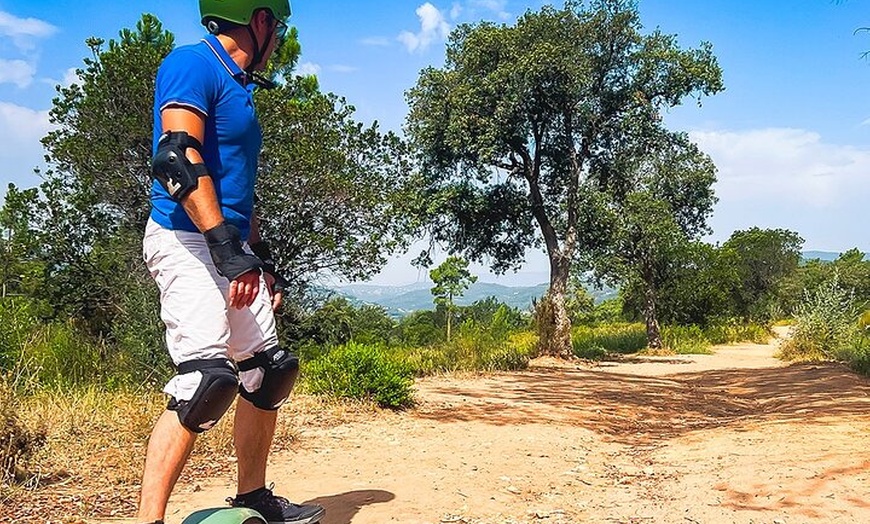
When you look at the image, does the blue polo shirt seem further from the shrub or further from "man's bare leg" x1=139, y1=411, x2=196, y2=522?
the shrub

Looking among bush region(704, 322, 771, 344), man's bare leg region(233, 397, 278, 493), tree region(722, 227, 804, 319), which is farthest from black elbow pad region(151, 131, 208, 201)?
tree region(722, 227, 804, 319)

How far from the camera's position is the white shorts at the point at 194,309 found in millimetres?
2379

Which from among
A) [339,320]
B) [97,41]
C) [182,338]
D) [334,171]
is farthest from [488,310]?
[182,338]

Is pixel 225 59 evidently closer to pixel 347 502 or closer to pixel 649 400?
pixel 347 502

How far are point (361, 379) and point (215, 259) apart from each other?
4.52 meters

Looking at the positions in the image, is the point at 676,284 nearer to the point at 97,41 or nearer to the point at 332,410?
the point at 97,41

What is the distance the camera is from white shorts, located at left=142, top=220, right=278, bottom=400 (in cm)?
238

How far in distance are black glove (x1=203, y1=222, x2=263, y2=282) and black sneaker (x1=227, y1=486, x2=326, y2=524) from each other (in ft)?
3.12

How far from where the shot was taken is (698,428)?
653 cm

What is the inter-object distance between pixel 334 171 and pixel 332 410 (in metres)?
10.0

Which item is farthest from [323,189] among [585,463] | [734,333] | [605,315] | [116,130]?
[605,315]

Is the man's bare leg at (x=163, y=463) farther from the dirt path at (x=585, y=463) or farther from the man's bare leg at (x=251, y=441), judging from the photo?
the dirt path at (x=585, y=463)

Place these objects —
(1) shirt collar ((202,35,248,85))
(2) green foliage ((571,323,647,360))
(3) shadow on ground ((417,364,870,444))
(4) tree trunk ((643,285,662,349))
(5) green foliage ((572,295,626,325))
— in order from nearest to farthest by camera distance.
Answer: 1. (1) shirt collar ((202,35,248,85))
2. (3) shadow on ground ((417,364,870,444))
3. (2) green foliage ((571,323,647,360))
4. (4) tree trunk ((643,285,662,349))
5. (5) green foliage ((572,295,626,325))

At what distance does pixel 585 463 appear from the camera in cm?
488
